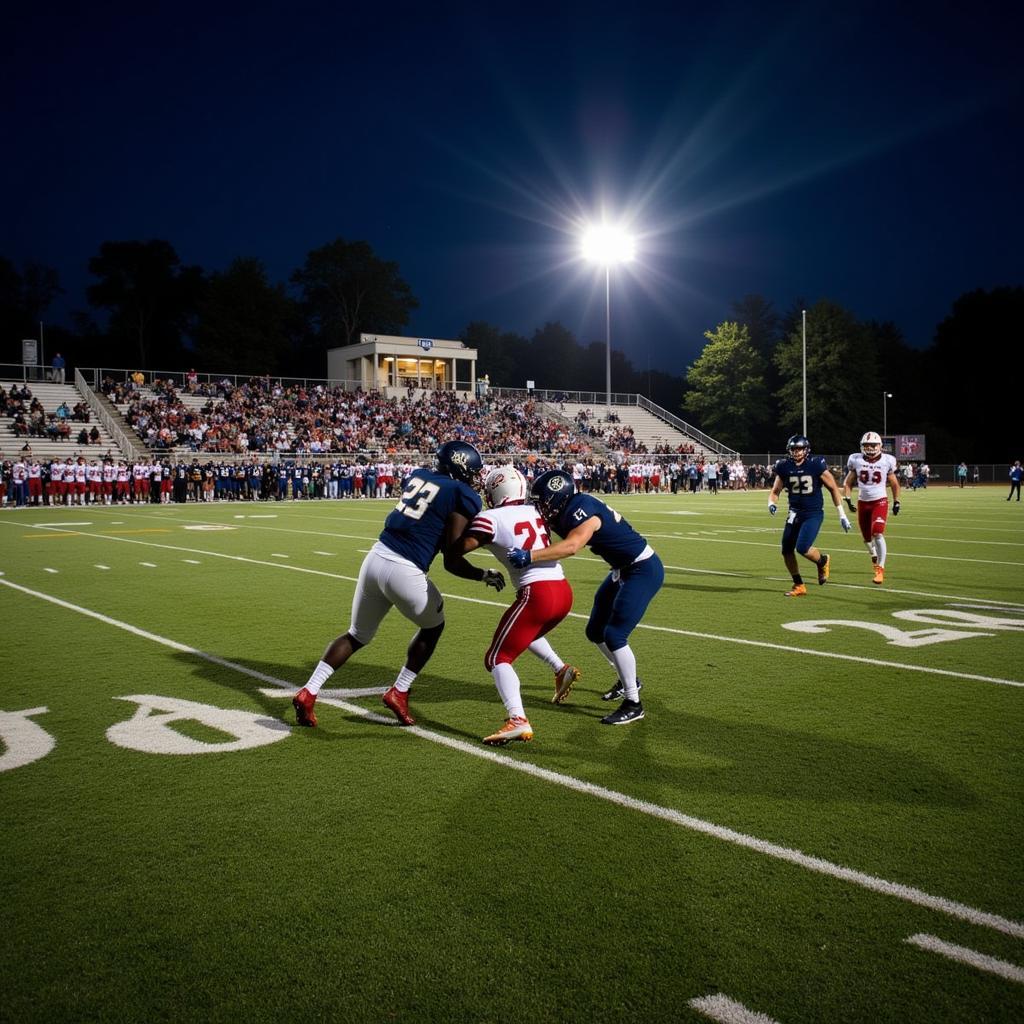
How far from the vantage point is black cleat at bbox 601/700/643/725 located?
5.71 meters

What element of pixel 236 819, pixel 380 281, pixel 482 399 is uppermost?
pixel 380 281

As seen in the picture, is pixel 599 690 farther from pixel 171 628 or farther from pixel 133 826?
pixel 171 628

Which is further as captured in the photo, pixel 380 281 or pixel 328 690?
pixel 380 281

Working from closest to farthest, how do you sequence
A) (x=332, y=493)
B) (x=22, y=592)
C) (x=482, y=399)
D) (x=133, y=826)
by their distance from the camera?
(x=133, y=826) → (x=22, y=592) → (x=332, y=493) → (x=482, y=399)

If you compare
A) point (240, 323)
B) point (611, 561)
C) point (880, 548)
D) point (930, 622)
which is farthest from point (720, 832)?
point (240, 323)

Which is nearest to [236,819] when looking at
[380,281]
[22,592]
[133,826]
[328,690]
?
[133,826]

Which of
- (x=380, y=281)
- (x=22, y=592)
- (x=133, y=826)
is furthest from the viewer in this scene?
→ (x=380, y=281)

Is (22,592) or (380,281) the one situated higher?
(380,281)

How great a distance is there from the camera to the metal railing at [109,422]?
3719 centimetres

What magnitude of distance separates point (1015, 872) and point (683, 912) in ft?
4.56

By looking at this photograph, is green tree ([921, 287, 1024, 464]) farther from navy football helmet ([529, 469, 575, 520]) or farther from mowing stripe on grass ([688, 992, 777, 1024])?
mowing stripe on grass ([688, 992, 777, 1024])

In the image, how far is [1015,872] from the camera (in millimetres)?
3617

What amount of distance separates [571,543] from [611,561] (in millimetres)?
698

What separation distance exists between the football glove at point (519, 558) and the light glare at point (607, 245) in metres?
48.8
